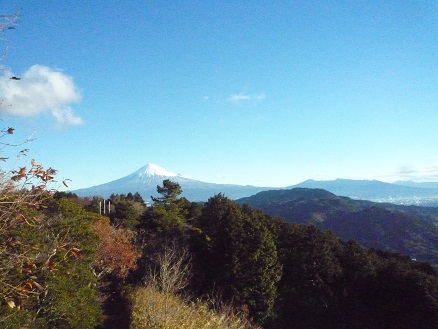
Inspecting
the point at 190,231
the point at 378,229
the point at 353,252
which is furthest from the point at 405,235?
the point at 190,231

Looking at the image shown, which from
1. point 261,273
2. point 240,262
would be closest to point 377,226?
point 261,273

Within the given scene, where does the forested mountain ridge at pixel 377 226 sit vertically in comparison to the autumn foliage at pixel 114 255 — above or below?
below

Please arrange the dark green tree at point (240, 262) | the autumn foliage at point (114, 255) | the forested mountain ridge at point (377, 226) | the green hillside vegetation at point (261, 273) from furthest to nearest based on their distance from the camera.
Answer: the forested mountain ridge at point (377, 226) → the dark green tree at point (240, 262) → the green hillside vegetation at point (261, 273) → the autumn foliage at point (114, 255)

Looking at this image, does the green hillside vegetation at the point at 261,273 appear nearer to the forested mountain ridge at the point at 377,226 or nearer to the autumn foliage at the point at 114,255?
the autumn foliage at the point at 114,255

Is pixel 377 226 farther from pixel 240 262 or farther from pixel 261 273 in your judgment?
pixel 240 262

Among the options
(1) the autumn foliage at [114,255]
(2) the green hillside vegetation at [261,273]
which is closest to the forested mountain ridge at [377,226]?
(2) the green hillside vegetation at [261,273]

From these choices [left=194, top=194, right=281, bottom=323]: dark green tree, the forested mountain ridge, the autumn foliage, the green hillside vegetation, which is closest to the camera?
the autumn foliage

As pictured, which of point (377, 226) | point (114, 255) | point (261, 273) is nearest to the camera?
point (114, 255)

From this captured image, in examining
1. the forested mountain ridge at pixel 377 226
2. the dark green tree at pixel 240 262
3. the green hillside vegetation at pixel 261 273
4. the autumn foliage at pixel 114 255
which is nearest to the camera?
the autumn foliage at pixel 114 255

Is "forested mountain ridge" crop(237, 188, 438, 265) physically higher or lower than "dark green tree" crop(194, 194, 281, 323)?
lower

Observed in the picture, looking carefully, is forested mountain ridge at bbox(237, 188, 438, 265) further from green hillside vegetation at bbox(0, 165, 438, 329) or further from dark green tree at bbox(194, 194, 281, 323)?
dark green tree at bbox(194, 194, 281, 323)

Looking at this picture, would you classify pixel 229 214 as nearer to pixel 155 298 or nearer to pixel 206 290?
pixel 206 290

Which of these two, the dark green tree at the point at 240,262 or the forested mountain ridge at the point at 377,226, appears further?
the forested mountain ridge at the point at 377,226

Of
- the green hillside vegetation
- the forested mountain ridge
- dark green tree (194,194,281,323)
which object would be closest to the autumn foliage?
the green hillside vegetation
